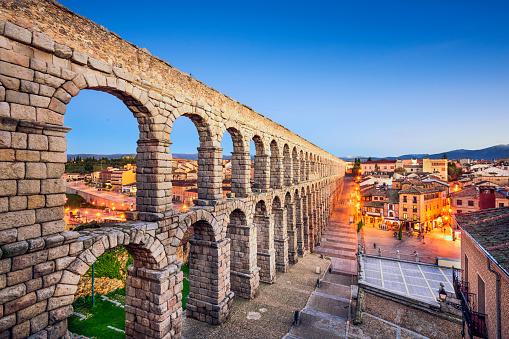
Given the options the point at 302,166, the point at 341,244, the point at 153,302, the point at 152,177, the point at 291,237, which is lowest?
the point at 341,244

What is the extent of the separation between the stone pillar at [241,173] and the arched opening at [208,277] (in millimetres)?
3584

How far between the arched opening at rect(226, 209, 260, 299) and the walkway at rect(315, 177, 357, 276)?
1227 cm

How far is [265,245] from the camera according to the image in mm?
19812

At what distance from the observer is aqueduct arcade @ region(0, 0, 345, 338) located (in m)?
6.14

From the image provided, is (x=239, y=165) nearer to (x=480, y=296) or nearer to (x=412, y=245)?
(x=480, y=296)

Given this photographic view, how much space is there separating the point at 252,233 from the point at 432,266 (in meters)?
19.2

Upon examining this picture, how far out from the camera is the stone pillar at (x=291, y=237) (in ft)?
82.2

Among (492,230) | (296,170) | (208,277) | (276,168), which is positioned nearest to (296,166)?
(296,170)

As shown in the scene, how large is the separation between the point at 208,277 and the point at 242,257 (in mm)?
3494

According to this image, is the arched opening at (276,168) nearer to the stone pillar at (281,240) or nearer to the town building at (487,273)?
the stone pillar at (281,240)

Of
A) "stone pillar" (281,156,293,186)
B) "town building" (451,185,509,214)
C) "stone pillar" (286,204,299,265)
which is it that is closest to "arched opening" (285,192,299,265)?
"stone pillar" (286,204,299,265)

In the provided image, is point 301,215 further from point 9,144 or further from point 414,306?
point 9,144

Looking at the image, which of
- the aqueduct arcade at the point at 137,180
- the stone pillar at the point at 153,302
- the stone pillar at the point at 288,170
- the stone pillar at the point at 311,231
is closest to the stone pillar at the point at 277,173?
the aqueduct arcade at the point at 137,180

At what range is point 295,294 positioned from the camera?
1847 cm
